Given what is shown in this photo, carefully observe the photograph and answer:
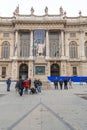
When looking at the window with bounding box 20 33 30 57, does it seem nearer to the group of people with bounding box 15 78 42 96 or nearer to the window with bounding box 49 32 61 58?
the window with bounding box 49 32 61 58

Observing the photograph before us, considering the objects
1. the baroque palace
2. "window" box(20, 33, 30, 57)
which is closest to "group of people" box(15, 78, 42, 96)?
the baroque palace

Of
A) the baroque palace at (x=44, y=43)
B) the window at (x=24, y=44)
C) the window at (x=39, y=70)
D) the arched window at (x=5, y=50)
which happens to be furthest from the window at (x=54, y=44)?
the window at (x=39, y=70)

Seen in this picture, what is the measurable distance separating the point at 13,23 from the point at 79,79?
68.4 feet

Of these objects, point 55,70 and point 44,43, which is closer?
point 44,43

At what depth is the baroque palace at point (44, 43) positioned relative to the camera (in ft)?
166

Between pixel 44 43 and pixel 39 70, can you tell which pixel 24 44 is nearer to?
pixel 44 43

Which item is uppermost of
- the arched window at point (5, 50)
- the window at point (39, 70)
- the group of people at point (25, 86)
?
the arched window at point (5, 50)

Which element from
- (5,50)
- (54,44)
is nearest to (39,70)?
(54,44)

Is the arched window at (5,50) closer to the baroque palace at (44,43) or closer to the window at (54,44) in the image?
the baroque palace at (44,43)

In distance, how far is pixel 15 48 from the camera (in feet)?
160

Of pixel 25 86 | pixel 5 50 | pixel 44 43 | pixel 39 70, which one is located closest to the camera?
pixel 25 86

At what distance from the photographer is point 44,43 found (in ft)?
168

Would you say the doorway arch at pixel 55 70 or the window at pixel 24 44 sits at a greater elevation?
the window at pixel 24 44

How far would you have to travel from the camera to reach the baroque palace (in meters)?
50.7
